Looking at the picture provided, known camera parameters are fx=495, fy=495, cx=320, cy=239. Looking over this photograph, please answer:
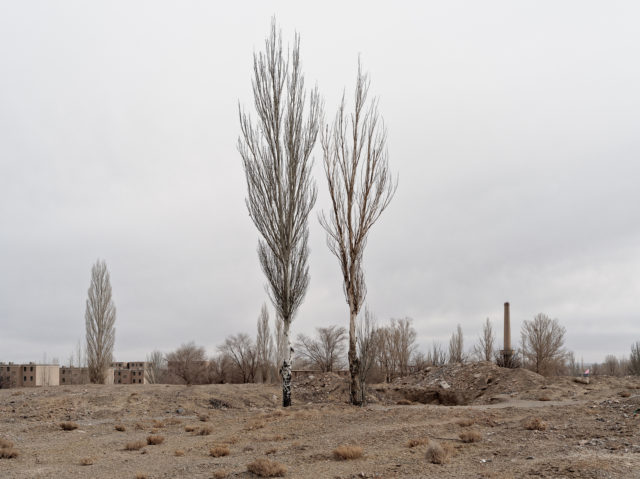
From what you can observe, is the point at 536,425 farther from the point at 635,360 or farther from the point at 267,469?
the point at 635,360

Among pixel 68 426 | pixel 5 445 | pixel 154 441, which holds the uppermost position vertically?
pixel 5 445

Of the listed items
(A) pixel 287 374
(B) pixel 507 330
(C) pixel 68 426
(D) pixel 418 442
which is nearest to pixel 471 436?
(D) pixel 418 442

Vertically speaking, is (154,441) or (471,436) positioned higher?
(471,436)

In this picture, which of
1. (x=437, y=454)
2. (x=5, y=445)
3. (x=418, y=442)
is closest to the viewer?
(x=437, y=454)

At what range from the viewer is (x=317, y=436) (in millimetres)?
10953

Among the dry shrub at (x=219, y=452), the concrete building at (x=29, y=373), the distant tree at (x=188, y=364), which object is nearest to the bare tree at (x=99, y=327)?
the distant tree at (x=188, y=364)

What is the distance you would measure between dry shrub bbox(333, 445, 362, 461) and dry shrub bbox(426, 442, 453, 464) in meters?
1.23

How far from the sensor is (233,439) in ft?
37.1

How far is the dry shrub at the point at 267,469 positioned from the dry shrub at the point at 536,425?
208 inches

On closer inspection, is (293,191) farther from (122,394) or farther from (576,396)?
(576,396)

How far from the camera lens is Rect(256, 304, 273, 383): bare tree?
4028 cm

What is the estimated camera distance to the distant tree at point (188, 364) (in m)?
47.8

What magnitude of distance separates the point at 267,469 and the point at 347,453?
1.51m

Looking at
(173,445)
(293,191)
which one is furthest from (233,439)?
(293,191)
